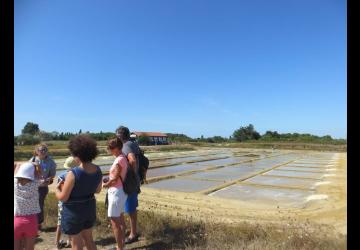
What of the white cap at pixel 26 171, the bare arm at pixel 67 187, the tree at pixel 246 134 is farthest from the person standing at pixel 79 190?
Result: the tree at pixel 246 134

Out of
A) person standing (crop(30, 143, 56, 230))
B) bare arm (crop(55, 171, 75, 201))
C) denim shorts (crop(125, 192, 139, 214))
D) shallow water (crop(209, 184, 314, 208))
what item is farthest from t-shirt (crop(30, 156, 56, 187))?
shallow water (crop(209, 184, 314, 208))

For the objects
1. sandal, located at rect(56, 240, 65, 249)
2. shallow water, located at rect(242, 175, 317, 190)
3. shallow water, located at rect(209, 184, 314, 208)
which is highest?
sandal, located at rect(56, 240, 65, 249)

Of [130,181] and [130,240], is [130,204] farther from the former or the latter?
[130,181]

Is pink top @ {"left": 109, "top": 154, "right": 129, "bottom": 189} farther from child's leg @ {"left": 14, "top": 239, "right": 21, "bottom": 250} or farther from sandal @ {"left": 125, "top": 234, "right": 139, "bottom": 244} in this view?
sandal @ {"left": 125, "top": 234, "right": 139, "bottom": 244}

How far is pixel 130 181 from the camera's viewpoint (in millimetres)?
4160

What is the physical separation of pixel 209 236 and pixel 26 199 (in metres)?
2.60

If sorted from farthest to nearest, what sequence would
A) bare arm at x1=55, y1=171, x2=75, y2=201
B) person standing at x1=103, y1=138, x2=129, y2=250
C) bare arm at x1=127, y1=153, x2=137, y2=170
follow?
1. bare arm at x1=127, y1=153, x2=137, y2=170
2. person standing at x1=103, y1=138, x2=129, y2=250
3. bare arm at x1=55, y1=171, x2=75, y2=201

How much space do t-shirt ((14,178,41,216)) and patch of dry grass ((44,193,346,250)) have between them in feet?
5.55

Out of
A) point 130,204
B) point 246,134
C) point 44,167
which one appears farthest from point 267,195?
point 246,134

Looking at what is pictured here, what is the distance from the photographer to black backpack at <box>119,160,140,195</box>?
13.5 feet

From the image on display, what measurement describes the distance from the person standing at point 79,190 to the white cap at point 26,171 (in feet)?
1.25

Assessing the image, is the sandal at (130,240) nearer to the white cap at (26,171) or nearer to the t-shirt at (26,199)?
the t-shirt at (26,199)
